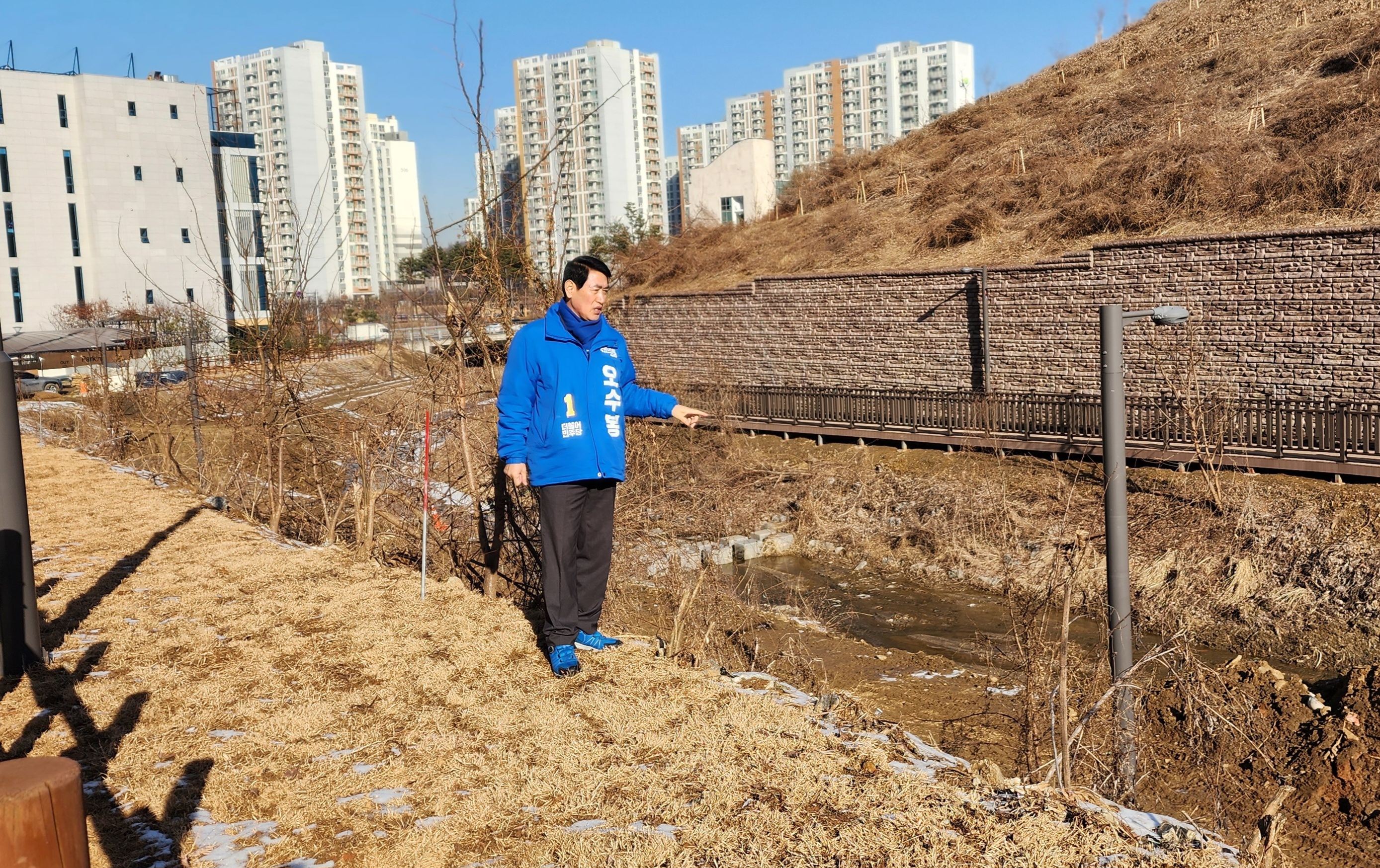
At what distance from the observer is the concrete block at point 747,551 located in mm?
16797

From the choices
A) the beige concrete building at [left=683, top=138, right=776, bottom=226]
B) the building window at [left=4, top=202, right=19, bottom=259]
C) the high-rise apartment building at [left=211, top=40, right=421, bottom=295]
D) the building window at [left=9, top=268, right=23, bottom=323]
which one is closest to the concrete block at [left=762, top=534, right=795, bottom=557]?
the beige concrete building at [left=683, top=138, right=776, bottom=226]

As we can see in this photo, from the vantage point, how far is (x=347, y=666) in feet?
18.7

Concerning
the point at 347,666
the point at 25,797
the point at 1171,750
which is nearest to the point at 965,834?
the point at 25,797

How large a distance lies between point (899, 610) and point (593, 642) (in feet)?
28.8

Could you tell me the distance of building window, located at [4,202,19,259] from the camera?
50156 millimetres

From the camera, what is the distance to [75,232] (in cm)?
5284

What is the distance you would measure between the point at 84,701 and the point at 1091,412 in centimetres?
1704

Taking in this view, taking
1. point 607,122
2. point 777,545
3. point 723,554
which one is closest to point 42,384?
point 723,554

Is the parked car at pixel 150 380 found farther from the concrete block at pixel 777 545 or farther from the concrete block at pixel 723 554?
the concrete block at pixel 777 545

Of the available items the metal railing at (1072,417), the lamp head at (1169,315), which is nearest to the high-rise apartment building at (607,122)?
the metal railing at (1072,417)

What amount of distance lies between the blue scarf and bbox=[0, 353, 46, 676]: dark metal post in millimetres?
2858

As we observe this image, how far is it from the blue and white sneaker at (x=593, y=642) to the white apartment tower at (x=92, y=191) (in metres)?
48.2

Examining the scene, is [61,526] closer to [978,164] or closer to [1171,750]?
[1171,750]

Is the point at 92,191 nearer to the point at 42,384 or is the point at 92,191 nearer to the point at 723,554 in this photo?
the point at 42,384
